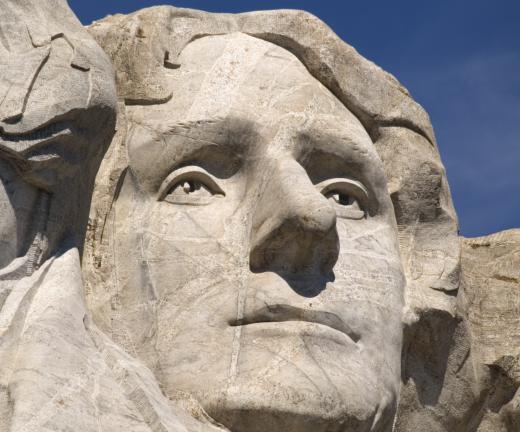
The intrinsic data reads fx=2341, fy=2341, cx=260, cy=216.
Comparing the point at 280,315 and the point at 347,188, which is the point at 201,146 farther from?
the point at 280,315

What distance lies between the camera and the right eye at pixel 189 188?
10.1 meters

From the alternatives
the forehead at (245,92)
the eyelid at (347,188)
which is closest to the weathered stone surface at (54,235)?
the forehead at (245,92)

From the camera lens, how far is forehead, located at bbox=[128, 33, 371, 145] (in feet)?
33.7

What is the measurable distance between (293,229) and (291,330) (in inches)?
17.4

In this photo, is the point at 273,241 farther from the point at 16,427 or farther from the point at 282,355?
the point at 16,427

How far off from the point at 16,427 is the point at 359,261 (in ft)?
8.06

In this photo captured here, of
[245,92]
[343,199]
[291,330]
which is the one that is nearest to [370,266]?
[343,199]

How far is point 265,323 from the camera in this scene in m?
9.78

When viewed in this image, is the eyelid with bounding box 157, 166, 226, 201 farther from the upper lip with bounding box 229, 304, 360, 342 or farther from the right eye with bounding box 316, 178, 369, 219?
the upper lip with bounding box 229, 304, 360, 342

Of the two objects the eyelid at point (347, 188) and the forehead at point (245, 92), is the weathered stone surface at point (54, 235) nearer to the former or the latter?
the forehead at point (245, 92)

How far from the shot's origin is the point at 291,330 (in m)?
9.71

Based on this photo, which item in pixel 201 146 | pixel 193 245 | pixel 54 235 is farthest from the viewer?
pixel 201 146

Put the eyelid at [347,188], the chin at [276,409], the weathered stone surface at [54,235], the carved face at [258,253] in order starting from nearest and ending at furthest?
the weathered stone surface at [54,235] < the chin at [276,409] < the carved face at [258,253] < the eyelid at [347,188]

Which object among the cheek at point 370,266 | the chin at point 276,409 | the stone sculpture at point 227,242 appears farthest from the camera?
the cheek at point 370,266
